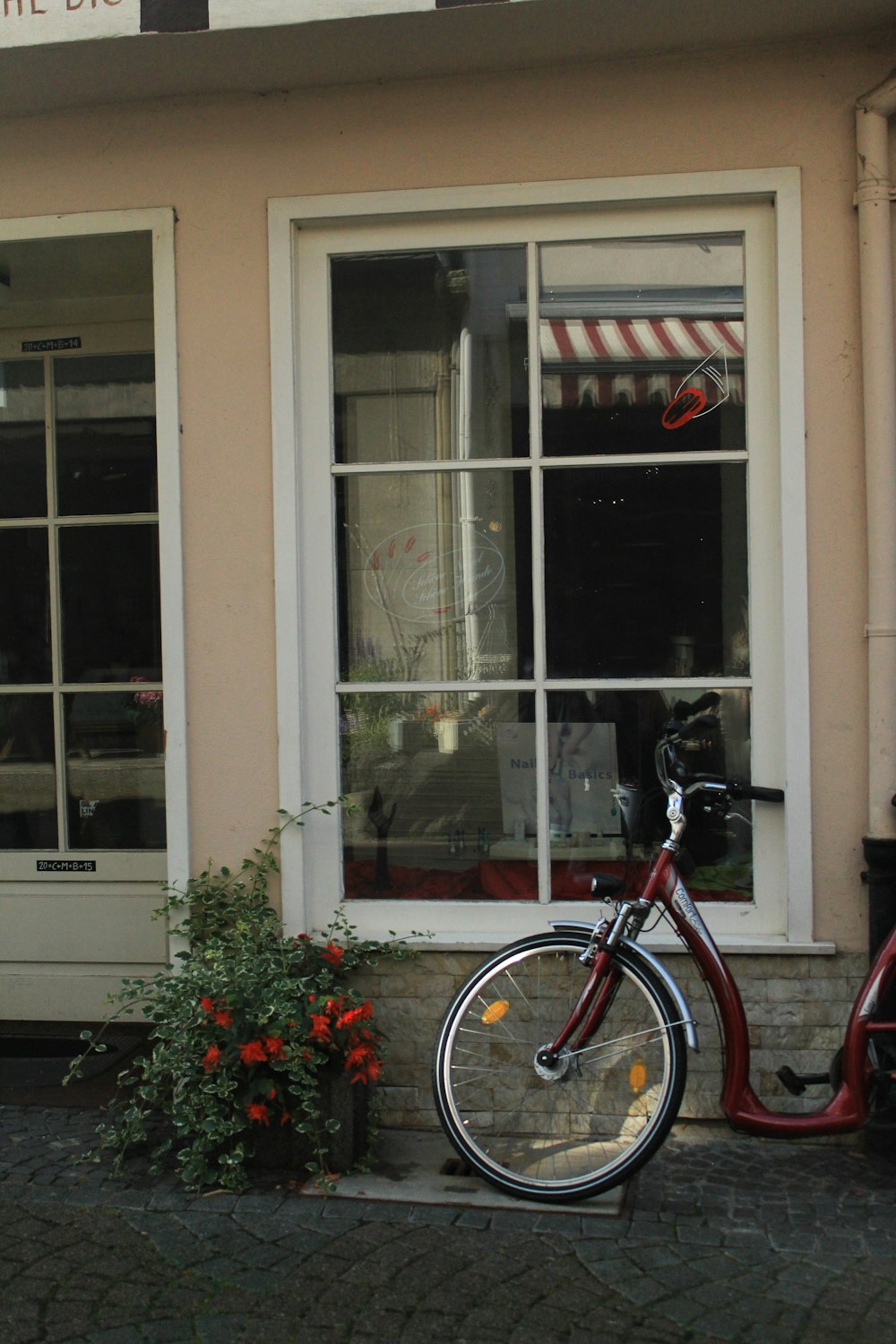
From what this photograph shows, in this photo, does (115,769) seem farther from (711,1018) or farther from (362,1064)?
(711,1018)

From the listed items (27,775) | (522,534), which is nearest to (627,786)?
(522,534)

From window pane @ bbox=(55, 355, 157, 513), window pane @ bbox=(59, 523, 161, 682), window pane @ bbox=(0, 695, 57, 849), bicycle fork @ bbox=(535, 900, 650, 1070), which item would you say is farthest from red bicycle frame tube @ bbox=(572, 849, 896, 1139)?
window pane @ bbox=(55, 355, 157, 513)

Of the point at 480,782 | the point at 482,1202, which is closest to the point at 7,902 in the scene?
the point at 480,782

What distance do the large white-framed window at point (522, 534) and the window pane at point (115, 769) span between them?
108cm

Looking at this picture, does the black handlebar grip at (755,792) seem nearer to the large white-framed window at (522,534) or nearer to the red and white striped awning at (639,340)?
the large white-framed window at (522,534)

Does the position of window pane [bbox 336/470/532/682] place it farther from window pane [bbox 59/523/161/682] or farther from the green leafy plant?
window pane [bbox 59/523/161/682]

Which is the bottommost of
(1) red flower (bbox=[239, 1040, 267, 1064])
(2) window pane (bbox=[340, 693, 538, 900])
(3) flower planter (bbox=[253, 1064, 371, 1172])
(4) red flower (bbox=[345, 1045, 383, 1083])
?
(3) flower planter (bbox=[253, 1064, 371, 1172])

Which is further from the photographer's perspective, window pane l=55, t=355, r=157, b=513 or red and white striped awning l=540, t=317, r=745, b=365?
window pane l=55, t=355, r=157, b=513

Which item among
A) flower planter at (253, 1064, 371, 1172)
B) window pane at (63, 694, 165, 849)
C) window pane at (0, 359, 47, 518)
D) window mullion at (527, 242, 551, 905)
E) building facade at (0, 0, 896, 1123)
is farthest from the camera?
window pane at (0, 359, 47, 518)

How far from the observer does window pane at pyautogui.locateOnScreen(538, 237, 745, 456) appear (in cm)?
395

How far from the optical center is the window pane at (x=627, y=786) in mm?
3939

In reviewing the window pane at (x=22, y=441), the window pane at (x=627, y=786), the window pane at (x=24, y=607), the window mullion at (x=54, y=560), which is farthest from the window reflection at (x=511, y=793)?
the window pane at (x=22, y=441)

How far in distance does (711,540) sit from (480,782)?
1.09 metres

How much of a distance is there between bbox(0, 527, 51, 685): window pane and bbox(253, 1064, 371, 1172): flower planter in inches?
86.2
